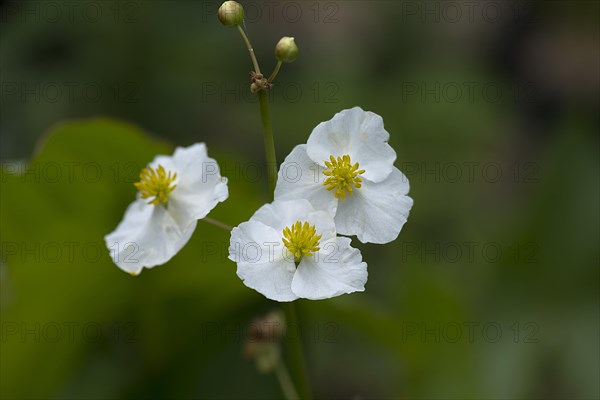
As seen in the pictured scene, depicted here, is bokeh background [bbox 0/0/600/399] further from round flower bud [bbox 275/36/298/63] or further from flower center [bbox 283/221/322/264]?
round flower bud [bbox 275/36/298/63]

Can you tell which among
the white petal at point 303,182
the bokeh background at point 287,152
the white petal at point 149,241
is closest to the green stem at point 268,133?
the white petal at point 303,182

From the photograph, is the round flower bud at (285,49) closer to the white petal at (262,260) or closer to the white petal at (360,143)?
the white petal at (360,143)

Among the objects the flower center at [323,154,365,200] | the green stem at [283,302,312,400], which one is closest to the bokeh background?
the green stem at [283,302,312,400]

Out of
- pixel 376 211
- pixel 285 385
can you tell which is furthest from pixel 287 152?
pixel 376 211

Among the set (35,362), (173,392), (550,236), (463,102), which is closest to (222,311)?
(173,392)

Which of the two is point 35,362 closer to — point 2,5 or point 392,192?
point 392,192

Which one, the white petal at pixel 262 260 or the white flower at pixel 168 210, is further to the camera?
the white flower at pixel 168 210

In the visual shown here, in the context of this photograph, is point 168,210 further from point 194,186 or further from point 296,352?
point 296,352
